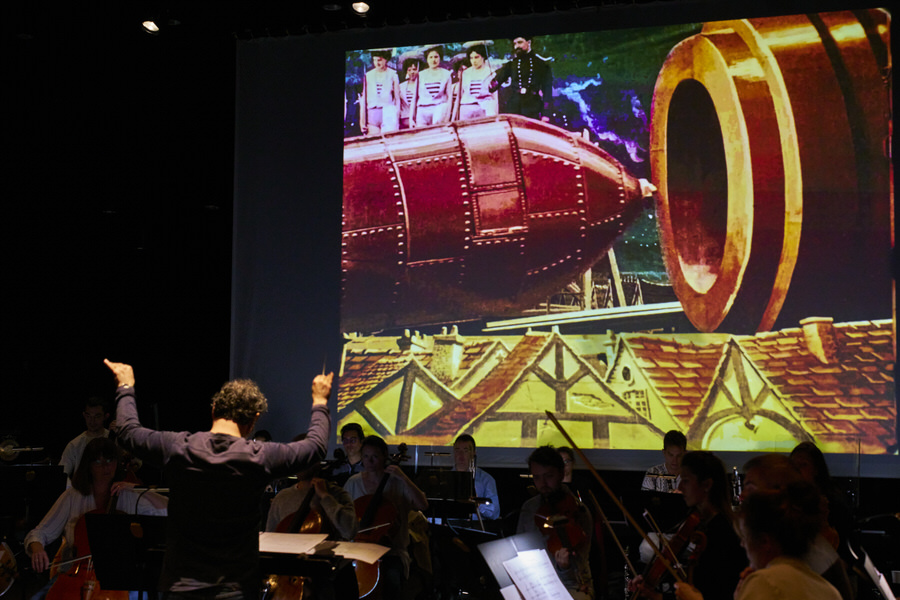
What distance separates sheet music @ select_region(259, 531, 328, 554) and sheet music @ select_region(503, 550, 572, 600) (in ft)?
2.41

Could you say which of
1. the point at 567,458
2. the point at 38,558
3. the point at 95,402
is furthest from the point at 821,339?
the point at 95,402

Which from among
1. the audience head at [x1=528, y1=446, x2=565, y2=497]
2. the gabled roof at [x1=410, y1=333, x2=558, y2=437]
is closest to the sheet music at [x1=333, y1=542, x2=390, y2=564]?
the audience head at [x1=528, y1=446, x2=565, y2=497]

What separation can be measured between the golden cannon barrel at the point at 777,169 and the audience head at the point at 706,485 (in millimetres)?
3481

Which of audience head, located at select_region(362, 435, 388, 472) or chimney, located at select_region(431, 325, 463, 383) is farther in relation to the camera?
chimney, located at select_region(431, 325, 463, 383)

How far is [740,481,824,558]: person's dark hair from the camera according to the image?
6.24 ft

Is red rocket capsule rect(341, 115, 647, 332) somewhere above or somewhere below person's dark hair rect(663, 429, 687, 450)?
above

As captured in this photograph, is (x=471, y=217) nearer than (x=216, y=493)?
No

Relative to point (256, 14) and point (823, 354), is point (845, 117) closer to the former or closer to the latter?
point (823, 354)

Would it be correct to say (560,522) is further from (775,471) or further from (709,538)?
(775,471)

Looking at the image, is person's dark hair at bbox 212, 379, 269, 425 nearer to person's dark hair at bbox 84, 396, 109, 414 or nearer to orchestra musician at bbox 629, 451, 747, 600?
orchestra musician at bbox 629, 451, 747, 600

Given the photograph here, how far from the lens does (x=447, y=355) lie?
670cm

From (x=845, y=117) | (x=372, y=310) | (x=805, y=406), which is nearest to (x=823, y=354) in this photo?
(x=805, y=406)

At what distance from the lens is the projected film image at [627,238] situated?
6102mm

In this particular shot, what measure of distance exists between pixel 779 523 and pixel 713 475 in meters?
1.03
